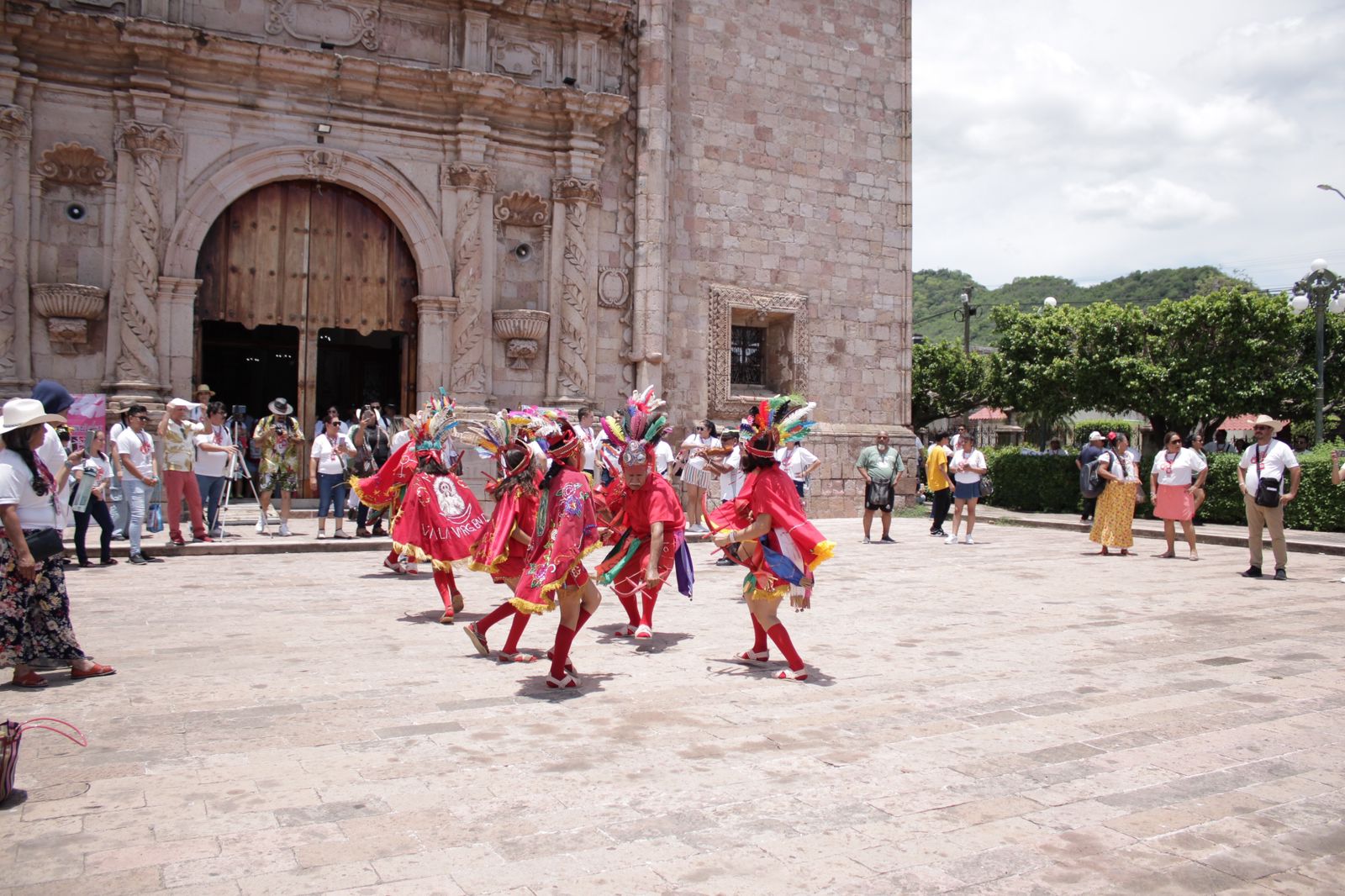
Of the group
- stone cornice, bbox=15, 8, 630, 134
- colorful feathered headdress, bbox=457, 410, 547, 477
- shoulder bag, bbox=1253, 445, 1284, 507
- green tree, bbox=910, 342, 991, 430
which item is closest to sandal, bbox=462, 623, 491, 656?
colorful feathered headdress, bbox=457, 410, 547, 477

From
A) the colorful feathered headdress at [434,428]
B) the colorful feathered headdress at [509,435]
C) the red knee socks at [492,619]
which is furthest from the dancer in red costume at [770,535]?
the colorful feathered headdress at [434,428]

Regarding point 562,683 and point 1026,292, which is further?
point 1026,292

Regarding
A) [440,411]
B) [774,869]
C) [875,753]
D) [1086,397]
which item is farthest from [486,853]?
[1086,397]

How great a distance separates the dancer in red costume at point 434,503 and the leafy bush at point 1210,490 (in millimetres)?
14413

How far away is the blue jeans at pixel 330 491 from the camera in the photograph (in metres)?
14.1

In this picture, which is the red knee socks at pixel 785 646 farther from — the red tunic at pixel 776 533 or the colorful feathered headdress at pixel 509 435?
the colorful feathered headdress at pixel 509 435

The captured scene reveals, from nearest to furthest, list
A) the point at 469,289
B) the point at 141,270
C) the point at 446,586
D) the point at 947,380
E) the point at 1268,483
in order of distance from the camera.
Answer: the point at 446,586
the point at 1268,483
the point at 141,270
the point at 469,289
the point at 947,380

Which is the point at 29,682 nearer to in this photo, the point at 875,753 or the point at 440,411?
the point at 440,411

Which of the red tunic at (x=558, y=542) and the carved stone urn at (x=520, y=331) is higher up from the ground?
the carved stone urn at (x=520, y=331)

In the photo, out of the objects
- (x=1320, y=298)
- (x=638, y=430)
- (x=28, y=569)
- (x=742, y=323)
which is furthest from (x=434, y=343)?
(x=1320, y=298)

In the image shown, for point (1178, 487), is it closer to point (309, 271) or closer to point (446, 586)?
point (446, 586)

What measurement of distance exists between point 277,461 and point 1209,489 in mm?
16691

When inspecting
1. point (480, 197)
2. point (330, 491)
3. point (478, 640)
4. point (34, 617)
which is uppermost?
point (480, 197)

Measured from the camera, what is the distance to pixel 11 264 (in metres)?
14.1
